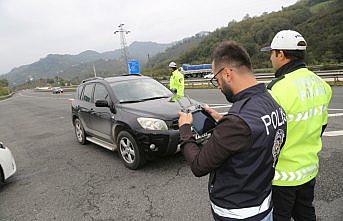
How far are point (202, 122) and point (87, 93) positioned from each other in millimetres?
4996

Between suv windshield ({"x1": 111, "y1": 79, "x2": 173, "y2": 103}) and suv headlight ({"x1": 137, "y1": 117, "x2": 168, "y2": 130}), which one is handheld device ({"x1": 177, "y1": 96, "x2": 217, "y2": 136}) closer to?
suv headlight ({"x1": 137, "y1": 117, "x2": 168, "y2": 130})

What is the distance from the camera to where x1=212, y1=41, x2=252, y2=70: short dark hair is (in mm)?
1590

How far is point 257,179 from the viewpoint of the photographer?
1602mm

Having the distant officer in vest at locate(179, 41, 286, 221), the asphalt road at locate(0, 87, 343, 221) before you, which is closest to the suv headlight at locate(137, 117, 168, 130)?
the asphalt road at locate(0, 87, 343, 221)

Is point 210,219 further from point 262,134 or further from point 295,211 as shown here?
point 262,134

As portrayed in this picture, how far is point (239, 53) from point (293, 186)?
3.81ft

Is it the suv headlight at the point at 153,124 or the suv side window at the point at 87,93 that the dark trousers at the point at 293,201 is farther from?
the suv side window at the point at 87,93

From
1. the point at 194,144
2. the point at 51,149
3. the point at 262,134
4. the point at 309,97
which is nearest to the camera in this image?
the point at 262,134

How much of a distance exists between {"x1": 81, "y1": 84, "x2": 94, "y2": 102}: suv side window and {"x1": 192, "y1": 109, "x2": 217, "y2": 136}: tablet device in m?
4.69

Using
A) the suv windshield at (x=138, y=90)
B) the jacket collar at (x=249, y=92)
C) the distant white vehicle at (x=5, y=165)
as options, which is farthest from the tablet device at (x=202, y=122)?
the distant white vehicle at (x=5, y=165)

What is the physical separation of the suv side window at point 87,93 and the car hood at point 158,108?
5.02 ft

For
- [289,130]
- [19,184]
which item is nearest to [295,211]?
[289,130]

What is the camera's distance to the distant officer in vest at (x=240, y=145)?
4.81 ft

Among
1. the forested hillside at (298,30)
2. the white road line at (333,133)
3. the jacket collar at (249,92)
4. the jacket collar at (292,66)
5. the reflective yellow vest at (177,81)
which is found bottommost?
the white road line at (333,133)
